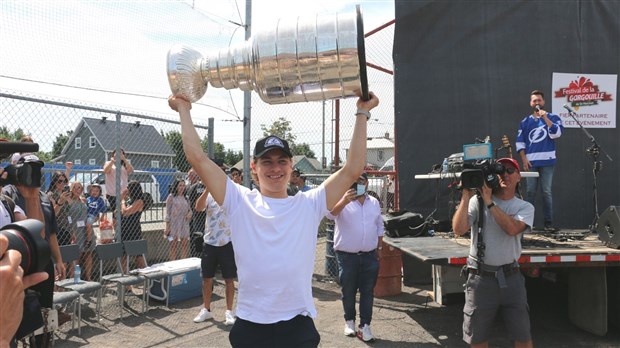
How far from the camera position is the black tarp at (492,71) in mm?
8695

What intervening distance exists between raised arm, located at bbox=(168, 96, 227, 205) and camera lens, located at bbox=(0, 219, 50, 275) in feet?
2.98

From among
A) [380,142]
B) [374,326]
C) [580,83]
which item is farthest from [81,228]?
[380,142]

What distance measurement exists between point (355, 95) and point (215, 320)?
4.66m

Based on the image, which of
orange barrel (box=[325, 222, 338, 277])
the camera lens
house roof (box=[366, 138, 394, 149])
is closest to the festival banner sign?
house roof (box=[366, 138, 394, 149])

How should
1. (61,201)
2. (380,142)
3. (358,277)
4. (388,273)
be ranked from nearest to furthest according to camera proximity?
1. (358,277)
2. (61,201)
3. (388,273)
4. (380,142)

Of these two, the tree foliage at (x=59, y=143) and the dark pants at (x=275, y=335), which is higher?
the tree foliage at (x=59, y=143)

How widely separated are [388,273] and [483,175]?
4.09 meters

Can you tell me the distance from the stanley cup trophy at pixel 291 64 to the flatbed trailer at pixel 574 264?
3105 millimetres

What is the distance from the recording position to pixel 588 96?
8742 millimetres

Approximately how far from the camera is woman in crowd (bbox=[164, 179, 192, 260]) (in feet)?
26.9

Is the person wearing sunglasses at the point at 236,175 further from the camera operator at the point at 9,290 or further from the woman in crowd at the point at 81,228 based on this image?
the camera operator at the point at 9,290

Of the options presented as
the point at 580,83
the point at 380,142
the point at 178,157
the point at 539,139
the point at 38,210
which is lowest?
the point at 38,210

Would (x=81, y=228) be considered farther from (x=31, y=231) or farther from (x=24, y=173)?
(x=31, y=231)

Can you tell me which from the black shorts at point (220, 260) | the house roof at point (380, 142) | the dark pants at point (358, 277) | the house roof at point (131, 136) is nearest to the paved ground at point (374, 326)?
the dark pants at point (358, 277)
